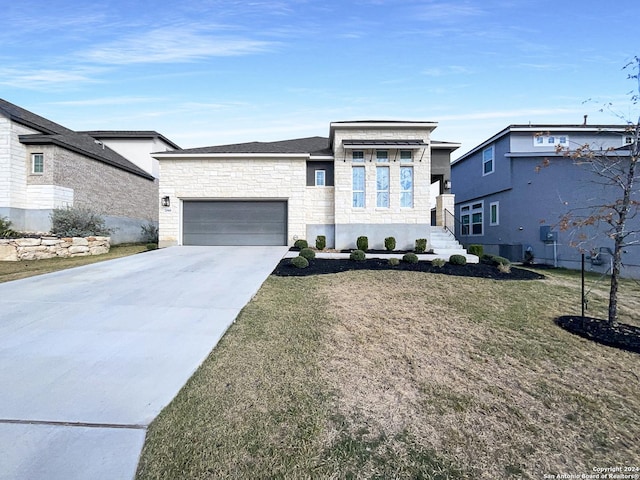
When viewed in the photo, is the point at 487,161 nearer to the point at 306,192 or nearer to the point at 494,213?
the point at 494,213

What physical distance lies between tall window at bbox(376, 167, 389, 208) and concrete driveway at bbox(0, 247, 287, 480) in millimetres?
7418

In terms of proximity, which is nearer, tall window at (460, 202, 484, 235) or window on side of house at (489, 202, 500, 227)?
window on side of house at (489, 202, 500, 227)

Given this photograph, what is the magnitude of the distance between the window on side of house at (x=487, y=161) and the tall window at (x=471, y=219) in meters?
2.04

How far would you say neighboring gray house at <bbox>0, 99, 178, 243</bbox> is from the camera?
1402 cm

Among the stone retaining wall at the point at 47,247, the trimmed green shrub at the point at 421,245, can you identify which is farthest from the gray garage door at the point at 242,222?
the trimmed green shrub at the point at 421,245

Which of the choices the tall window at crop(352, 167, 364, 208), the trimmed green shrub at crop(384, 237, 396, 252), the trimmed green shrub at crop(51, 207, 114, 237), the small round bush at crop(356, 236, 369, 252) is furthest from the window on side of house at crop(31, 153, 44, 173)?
the trimmed green shrub at crop(384, 237, 396, 252)

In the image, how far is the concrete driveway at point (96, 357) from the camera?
8.12ft

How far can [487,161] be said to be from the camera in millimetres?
18234

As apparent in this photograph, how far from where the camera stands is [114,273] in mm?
8453

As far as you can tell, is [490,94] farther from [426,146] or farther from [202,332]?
[202,332]

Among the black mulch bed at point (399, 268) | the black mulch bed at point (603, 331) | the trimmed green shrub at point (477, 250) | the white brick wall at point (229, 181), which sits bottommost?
the black mulch bed at point (603, 331)

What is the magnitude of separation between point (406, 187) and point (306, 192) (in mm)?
4362

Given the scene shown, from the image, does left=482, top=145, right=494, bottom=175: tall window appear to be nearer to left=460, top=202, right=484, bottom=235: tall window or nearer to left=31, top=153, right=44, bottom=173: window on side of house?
left=460, top=202, right=484, bottom=235: tall window

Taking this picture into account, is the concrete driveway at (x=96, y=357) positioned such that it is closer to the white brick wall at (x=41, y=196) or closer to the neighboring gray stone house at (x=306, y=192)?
the neighboring gray stone house at (x=306, y=192)
